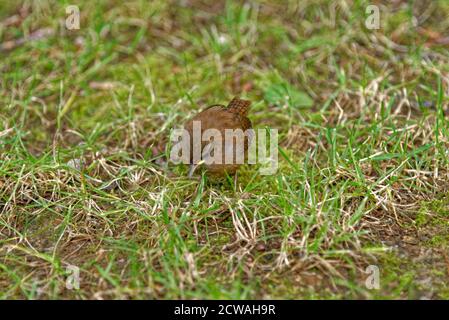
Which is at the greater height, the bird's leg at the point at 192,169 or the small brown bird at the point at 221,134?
the small brown bird at the point at 221,134

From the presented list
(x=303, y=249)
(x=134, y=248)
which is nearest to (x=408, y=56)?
(x=303, y=249)

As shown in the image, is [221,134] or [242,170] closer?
[221,134]

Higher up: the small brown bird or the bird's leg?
the small brown bird

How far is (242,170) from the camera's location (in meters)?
3.46

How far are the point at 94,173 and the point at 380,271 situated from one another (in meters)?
1.63

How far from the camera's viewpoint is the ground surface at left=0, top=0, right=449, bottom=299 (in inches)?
110

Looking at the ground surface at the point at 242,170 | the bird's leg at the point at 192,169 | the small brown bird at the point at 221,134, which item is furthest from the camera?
the bird's leg at the point at 192,169

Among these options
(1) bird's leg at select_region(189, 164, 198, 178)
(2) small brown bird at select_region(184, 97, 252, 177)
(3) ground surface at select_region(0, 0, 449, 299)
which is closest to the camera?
(3) ground surface at select_region(0, 0, 449, 299)

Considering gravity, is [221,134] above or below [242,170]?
above

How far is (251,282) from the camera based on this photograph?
2.73 metres

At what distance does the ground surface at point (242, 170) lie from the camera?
110 inches

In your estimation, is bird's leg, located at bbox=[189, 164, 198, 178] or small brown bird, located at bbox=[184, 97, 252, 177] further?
bird's leg, located at bbox=[189, 164, 198, 178]

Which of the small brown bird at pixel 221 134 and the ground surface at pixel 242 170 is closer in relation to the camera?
the ground surface at pixel 242 170
